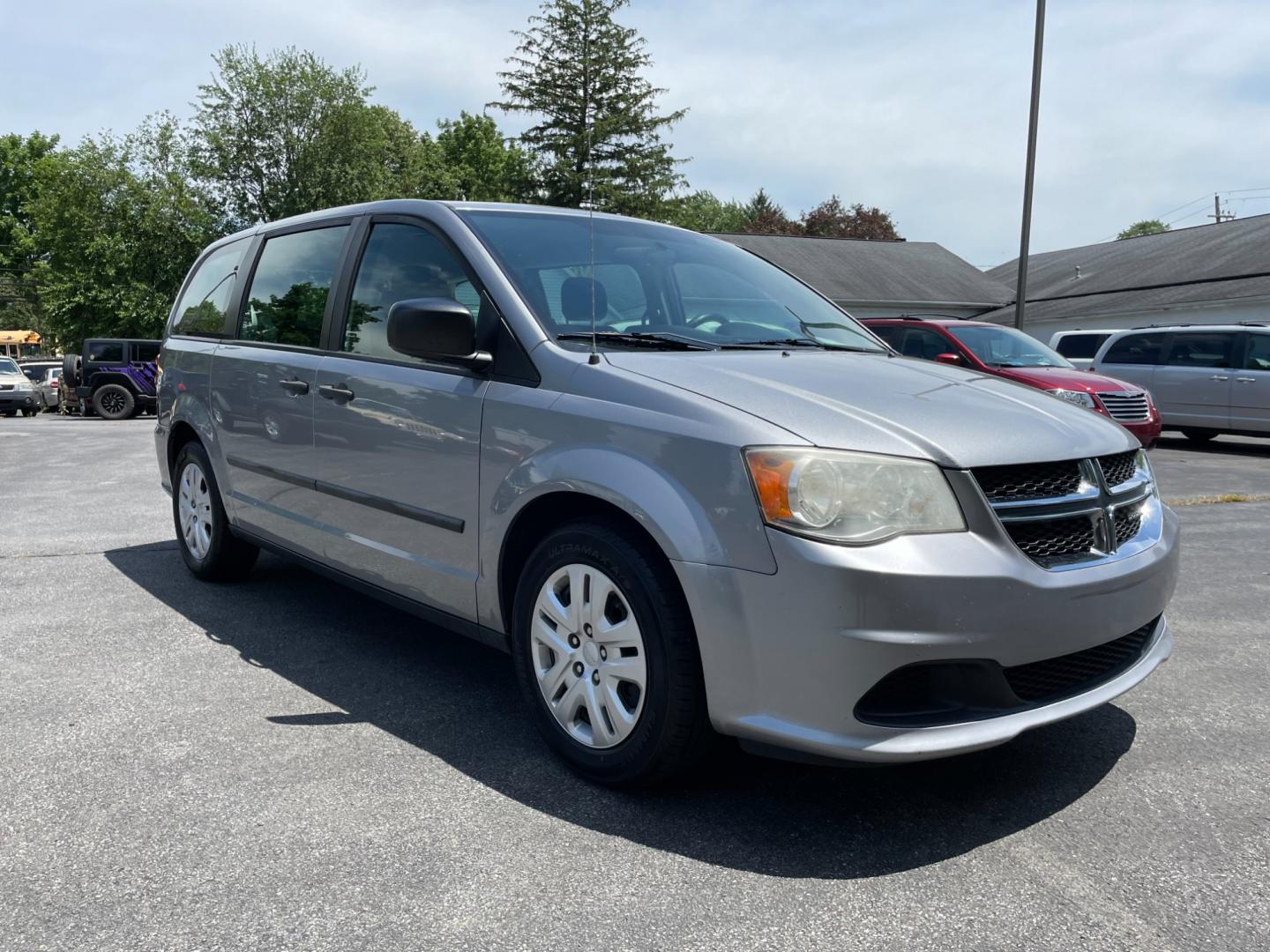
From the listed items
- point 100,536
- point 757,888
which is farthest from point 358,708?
point 100,536

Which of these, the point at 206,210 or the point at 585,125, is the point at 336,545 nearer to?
the point at 206,210

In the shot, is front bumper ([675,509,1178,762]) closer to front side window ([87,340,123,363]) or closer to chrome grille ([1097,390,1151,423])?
chrome grille ([1097,390,1151,423])

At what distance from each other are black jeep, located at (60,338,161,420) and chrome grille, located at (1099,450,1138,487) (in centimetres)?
2507

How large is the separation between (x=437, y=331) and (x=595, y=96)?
48.1 meters

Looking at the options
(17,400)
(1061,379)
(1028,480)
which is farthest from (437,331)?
(17,400)

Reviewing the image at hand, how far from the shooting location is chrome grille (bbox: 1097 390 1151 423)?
12.8 metres

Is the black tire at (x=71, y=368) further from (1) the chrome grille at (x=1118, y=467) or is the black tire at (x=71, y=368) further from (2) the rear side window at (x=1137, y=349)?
(1) the chrome grille at (x=1118, y=467)

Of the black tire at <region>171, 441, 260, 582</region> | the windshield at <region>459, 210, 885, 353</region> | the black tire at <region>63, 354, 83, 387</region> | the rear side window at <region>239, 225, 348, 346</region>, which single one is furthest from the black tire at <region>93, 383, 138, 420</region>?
the windshield at <region>459, 210, 885, 353</region>

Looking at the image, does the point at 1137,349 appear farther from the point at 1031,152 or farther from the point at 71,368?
the point at 71,368

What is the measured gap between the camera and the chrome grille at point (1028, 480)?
282 cm

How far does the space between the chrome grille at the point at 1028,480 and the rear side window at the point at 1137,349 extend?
616 inches

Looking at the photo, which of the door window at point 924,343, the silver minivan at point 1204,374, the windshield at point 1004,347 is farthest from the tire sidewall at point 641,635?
the silver minivan at point 1204,374

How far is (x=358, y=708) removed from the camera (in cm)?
387

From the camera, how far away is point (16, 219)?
68.0 meters
